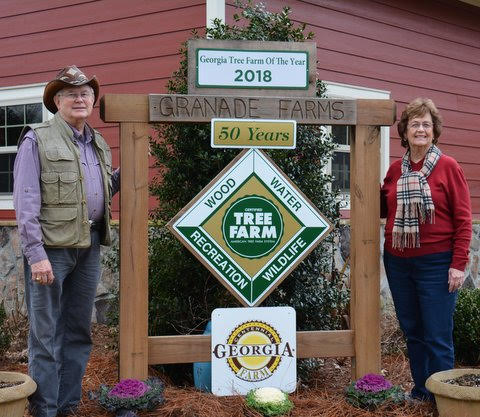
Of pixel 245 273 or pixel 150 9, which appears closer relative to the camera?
pixel 245 273

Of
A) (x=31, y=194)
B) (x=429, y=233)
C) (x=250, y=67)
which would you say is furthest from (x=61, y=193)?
(x=429, y=233)

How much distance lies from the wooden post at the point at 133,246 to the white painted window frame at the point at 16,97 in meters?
4.19

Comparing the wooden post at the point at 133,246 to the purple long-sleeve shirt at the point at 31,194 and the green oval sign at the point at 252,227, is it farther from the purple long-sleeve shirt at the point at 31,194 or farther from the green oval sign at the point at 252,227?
the green oval sign at the point at 252,227

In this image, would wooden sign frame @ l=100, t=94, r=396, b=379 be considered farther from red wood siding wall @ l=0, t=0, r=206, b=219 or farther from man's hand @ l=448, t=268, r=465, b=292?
red wood siding wall @ l=0, t=0, r=206, b=219

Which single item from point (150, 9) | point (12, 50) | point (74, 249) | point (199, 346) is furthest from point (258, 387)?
point (12, 50)

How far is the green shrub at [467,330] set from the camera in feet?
18.2

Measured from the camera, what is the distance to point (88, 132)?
4.00 metres

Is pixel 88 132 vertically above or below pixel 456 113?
below

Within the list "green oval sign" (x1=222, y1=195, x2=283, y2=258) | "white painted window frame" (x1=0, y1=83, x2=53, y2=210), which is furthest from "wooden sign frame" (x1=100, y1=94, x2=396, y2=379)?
"white painted window frame" (x1=0, y1=83, x2=53, y2=210)

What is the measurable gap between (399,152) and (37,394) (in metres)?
5.74

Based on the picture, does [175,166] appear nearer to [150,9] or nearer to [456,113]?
[150,9]

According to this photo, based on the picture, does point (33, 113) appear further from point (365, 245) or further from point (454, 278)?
point (454, 278)

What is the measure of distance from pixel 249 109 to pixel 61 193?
1208 millimetres

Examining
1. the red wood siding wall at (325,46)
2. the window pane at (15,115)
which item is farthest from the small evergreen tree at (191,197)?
the window pane at (15,115)
